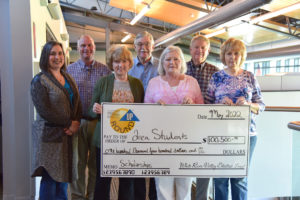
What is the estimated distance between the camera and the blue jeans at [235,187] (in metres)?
2.01

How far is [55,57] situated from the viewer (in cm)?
192

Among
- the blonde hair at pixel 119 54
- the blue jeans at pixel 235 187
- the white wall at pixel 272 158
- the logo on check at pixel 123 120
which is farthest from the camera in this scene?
the white wall at pixel 272 158

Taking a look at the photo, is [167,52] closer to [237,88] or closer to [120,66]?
[120,66]

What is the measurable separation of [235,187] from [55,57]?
5.88 ft

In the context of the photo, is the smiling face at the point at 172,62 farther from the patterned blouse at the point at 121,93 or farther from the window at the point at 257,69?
the window at the point at 257,69

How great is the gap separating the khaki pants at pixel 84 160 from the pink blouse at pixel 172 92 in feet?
2.61

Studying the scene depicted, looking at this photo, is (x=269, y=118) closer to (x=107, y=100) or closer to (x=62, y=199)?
(x=107, y=100)

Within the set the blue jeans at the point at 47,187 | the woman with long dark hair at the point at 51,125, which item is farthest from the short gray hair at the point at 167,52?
the blue jeans at the point at 47,187

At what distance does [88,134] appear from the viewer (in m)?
2.41

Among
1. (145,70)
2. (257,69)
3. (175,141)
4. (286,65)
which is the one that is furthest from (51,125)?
(286,65)

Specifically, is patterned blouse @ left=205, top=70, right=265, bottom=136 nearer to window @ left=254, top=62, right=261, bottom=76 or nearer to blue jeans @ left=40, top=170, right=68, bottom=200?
blue jeans @ left=40, top=170, right=68, bottom=200

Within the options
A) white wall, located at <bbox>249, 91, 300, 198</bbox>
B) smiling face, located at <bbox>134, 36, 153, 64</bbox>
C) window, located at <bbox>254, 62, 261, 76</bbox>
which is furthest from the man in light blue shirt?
window, located at <bbox>254, 62, 261, 76</bbox>

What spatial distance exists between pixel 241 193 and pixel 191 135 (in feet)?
2.31

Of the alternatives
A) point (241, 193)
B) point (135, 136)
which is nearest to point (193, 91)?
point (135, 136)
